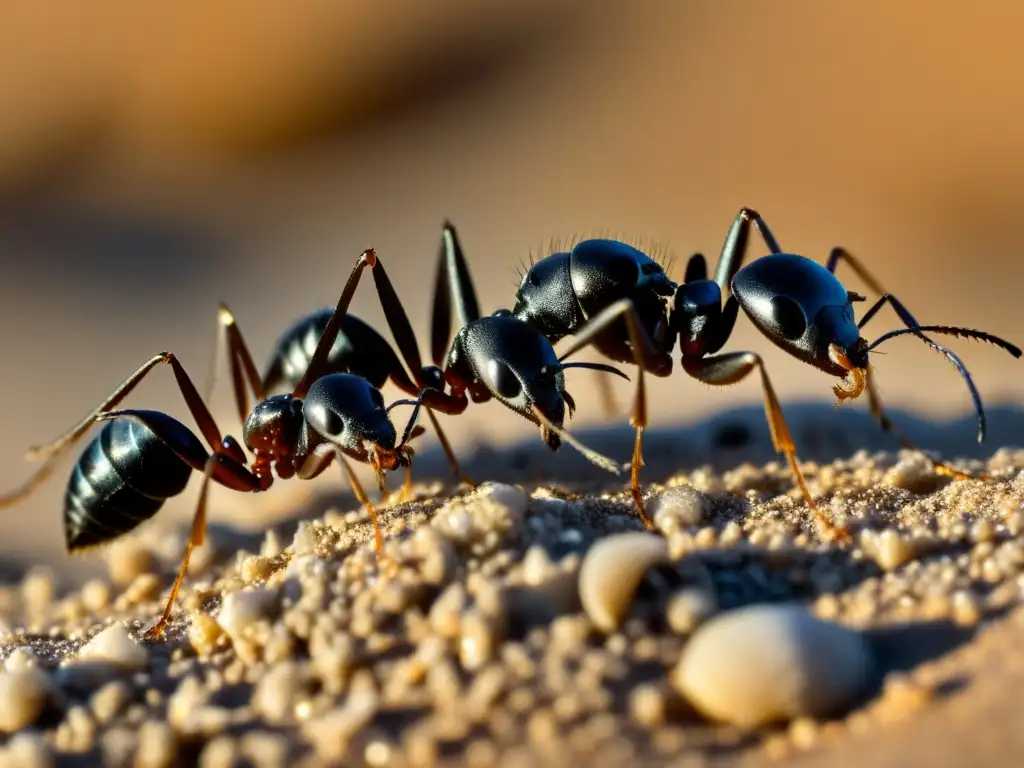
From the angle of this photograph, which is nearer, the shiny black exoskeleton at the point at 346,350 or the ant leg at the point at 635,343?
the ant leg at the point at 635,343

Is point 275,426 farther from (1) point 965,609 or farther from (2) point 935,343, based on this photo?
(1) point 965,609

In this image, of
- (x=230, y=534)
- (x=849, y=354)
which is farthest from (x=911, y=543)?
(x=230, y=534)

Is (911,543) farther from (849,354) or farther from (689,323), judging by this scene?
(689,323)

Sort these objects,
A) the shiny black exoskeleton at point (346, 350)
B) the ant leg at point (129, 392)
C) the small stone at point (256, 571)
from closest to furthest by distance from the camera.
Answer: the small stone at point (256, 571), the ant leg at point (129, 392), the shiny black exoskeleton at point (346, 350)

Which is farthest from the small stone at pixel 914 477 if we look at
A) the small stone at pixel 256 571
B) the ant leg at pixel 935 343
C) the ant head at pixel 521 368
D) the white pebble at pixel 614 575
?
the small stone at pixel 256 571

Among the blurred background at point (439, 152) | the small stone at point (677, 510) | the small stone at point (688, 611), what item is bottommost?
the small stone at point (688, 611)

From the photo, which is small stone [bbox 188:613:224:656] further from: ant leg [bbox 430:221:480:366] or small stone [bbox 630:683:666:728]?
ant leg [bbox 430:221:480:366]

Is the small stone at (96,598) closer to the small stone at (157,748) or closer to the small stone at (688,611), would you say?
the small stone at (157,748)

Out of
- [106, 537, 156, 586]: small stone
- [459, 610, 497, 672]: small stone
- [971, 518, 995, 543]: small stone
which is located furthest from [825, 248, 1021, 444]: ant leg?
[106, 537, 156, 586]: small stone
